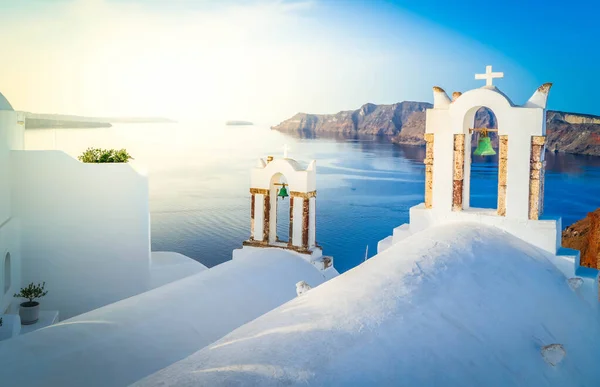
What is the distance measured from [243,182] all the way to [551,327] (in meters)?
39.0

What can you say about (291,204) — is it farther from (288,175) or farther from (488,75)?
(488,75)

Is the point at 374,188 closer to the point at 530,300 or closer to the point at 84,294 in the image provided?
the point at 84,294

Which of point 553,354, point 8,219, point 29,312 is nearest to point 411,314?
point 553,354

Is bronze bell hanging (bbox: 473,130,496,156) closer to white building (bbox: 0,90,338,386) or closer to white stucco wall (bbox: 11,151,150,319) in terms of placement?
white building (bbox: 0,90,338,386)

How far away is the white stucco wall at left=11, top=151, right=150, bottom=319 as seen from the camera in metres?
9.88

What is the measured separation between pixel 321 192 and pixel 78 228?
30.9 m

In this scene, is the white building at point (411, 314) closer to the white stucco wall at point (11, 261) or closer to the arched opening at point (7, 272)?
the white stucco wall at point (11, 261)

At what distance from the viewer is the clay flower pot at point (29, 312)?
881 centimetres

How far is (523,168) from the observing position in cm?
634

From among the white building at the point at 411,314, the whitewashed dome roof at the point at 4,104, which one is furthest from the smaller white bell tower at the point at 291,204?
the whitewashed dome roof at the point at 4,104

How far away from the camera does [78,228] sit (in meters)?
10.0

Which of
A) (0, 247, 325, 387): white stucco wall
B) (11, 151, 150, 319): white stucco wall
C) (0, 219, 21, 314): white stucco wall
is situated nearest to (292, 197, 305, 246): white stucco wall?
(0, 247, 325, 387): white stucco wall

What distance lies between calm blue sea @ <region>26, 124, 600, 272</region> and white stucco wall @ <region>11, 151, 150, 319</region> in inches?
19.2

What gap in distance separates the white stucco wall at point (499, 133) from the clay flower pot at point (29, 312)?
20.5 ft
